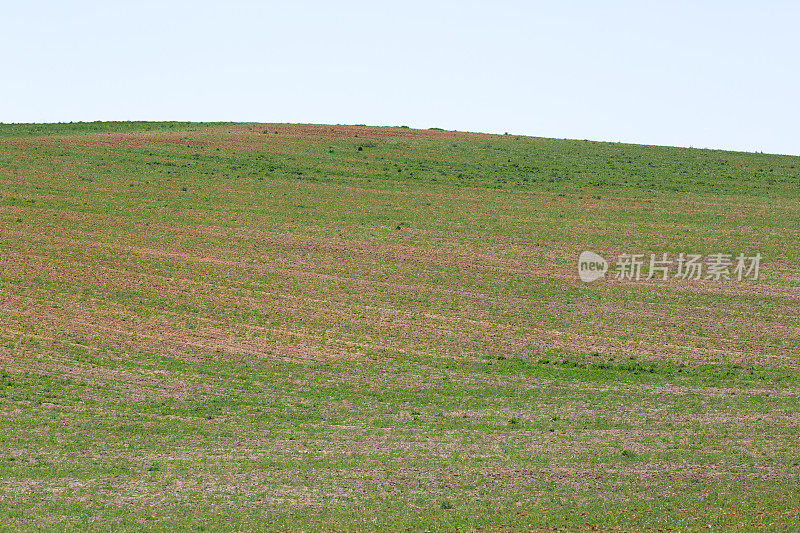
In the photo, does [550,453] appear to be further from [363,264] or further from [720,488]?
[363,264]

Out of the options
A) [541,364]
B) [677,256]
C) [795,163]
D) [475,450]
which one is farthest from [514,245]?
[795,163]

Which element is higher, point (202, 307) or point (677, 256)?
point (677, 256)

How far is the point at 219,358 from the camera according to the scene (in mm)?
25562

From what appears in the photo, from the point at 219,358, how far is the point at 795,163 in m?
51.9

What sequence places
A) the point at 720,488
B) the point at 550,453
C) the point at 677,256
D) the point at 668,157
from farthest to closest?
the point at 668,157
the point at 677,256
the point at 550,453
the point at 720,488

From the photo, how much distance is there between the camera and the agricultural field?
1581 cm

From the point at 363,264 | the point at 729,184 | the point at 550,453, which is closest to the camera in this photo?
the point at 550,453
